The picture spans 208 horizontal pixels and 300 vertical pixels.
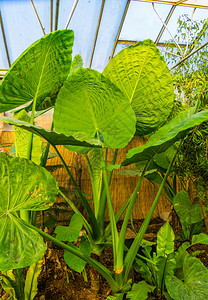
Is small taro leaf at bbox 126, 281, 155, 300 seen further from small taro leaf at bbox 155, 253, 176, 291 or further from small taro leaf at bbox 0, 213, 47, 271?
small taro leaf at bbox 0, 213, 47, 271

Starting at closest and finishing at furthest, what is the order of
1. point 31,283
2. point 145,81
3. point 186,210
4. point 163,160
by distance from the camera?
point 31,283, point 145,81, point 186,210, point 163,160

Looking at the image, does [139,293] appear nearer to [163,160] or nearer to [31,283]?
[31,283]

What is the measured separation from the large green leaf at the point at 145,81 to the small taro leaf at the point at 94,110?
0.25 meters

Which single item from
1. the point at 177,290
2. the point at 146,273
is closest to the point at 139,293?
the point at 177,290

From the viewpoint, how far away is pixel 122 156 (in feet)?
8.91

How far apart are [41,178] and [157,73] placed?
782 mm

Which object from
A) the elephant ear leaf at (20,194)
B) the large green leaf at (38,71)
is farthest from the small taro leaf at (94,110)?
the elephant ear leaf at (20,194)

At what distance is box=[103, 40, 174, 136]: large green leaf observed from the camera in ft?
4.05

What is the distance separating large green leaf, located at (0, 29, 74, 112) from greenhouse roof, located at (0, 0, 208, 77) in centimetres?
291

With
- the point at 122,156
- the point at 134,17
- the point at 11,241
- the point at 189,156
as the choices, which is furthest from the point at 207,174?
the point at 134,17

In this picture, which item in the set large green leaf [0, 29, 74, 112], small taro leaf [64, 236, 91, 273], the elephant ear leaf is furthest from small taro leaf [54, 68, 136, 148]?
small taro leaf [64, 236, 91, 273]

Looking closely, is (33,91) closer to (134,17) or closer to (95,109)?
(95,109)

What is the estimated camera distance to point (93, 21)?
4090 mm

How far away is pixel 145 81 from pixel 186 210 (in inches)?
33.3
